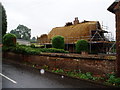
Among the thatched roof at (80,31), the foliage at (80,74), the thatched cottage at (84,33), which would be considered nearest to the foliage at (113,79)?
the foliage at (80,74)

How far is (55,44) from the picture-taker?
22.3 meters

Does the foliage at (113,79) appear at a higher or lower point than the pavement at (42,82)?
higher

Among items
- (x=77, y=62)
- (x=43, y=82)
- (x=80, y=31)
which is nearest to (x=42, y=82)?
(x=43, y=82)

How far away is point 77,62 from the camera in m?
9.38

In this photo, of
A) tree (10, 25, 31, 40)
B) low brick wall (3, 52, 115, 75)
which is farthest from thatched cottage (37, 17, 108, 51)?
tree (10, 25, 31, 40)

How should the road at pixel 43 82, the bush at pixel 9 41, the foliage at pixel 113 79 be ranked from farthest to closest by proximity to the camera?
the bush at pixel 9 41 → the foliage at pixel 113 79 → the road at pixel 43 82

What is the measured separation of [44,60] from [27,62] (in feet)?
9.45

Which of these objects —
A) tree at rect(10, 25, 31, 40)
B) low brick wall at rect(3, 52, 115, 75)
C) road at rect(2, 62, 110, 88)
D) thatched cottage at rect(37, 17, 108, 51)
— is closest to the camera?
road at rect(2, 62, 110, 88)

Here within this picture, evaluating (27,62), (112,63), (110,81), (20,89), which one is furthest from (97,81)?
(27,62)

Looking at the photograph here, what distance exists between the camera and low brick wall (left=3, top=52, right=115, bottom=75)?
799 cm

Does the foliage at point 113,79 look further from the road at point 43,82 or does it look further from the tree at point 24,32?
the tree at point 24,32

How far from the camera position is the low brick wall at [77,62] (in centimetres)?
799

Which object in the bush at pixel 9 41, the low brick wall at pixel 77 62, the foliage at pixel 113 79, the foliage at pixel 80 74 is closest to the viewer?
the foliage at pixel 113 79

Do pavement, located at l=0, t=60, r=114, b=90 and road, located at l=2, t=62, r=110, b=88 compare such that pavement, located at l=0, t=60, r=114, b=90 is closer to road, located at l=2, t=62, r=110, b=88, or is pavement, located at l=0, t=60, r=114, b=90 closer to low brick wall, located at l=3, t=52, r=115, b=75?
road, located at l=2, t=62, r=110, b=88
